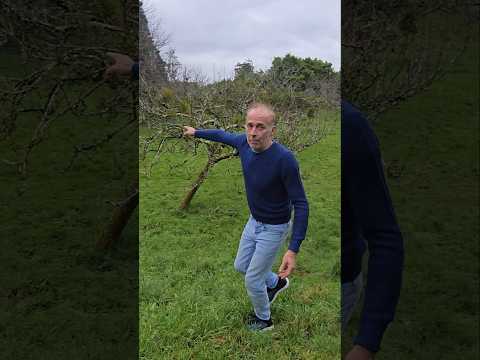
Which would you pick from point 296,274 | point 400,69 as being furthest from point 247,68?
point 296,274

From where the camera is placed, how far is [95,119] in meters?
2.88

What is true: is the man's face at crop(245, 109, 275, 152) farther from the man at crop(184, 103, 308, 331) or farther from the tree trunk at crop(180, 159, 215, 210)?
the tree trunk at crop(180, 159, 215, 210)

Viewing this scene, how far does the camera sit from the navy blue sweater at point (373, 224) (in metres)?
1.08

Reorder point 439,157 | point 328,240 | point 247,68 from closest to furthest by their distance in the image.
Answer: point 439,157 → point 328,240 → point 247,68

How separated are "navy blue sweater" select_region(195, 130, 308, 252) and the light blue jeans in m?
0.11

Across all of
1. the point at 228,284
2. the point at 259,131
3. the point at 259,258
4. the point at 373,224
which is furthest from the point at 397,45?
the point at 373,224

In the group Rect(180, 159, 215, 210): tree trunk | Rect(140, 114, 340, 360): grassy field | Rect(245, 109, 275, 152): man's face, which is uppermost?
Rect(245, 109, 275, 152): man's face

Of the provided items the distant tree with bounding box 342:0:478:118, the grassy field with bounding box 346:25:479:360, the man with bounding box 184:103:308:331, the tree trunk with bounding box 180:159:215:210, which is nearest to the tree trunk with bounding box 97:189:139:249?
the tree trunk with bounding box 180:159:215:210

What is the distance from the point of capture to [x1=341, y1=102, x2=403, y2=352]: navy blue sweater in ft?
3.55

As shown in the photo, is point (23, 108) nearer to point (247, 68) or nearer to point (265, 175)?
point (247, 68)

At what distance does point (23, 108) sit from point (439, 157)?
2342 mm

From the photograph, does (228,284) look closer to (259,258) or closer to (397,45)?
(259,258)

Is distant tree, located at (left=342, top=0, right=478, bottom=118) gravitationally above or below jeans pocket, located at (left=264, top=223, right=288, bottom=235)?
above

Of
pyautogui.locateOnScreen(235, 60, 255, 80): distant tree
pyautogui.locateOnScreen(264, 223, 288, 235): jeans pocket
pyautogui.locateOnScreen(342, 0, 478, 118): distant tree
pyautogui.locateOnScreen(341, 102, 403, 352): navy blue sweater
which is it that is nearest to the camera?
pyautogui.locateOnScreen(341, 102, 403, 352): navy blue sweater
